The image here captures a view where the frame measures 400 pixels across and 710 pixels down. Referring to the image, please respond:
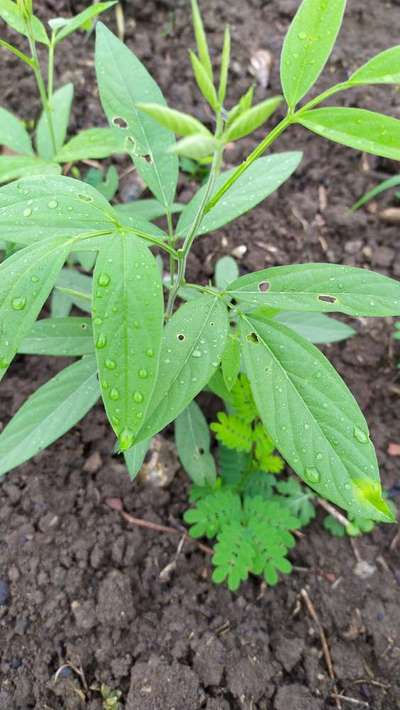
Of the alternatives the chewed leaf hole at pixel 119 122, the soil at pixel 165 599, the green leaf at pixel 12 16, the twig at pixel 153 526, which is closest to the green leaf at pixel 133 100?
the chewed leaf hole at pixel 119 122

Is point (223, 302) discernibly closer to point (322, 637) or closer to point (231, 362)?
point (231, 362)

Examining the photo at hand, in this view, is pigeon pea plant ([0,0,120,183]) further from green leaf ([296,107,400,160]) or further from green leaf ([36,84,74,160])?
green leaf ([296,107,400,160])

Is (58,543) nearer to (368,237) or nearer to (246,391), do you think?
(246,391)

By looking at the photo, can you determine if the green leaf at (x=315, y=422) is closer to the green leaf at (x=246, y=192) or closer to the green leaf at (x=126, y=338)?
the green leaf at (x=126, y=338)

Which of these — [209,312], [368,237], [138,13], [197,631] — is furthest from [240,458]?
[138,13]

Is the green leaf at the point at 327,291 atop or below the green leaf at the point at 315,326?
atop

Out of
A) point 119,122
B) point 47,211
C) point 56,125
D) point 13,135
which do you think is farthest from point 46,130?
point 47,211
